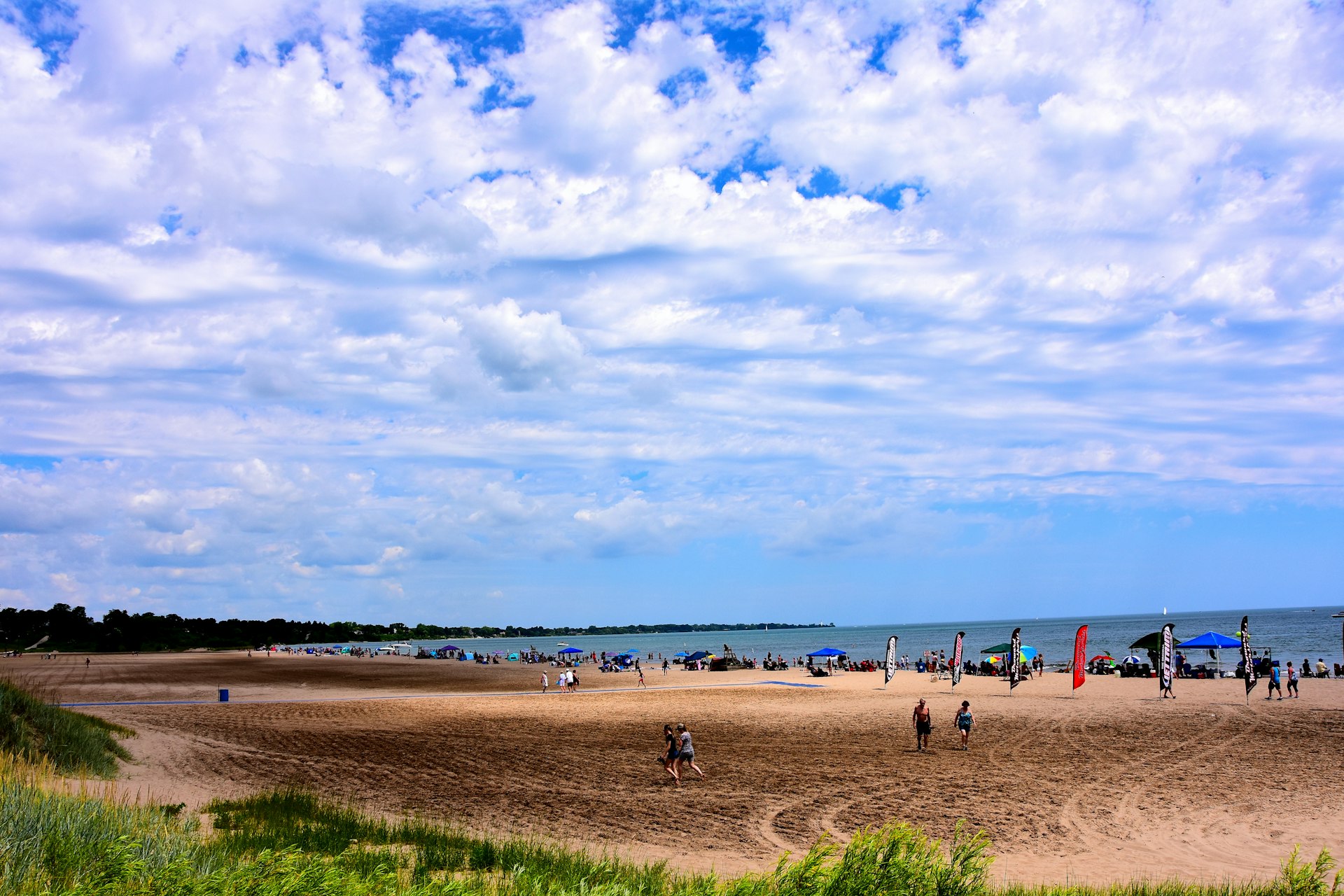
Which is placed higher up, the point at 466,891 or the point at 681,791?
the point at 466,891

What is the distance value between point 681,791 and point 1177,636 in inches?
5011

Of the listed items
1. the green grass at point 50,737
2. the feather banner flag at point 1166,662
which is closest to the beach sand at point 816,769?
the feather banner flag at point 1166,662

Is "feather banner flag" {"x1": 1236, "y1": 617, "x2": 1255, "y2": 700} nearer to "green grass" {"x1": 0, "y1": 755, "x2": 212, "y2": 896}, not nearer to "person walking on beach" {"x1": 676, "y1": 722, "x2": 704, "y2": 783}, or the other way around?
"person walking on beach" {"x1": 676, "y1": 722, "x2": 704, "y2": 783}

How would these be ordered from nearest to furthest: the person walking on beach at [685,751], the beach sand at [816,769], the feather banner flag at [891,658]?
the beach sand at [816,769]
the person walking on beach at [685,751]
the feather banner flag at [891,658]

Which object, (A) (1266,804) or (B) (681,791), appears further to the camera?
(B) (681,791)

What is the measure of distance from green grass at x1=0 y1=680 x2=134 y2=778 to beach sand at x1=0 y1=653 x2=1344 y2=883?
864 mm

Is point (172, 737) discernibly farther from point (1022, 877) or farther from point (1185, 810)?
point (1185, 810)

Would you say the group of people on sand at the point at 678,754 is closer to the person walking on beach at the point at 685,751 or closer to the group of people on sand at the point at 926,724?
the person walking on beach at the point at 685,751

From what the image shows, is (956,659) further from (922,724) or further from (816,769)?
(816,769)

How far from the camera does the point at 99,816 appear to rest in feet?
25.3

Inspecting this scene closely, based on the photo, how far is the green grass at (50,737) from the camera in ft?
46.5

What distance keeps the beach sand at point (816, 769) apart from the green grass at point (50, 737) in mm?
864

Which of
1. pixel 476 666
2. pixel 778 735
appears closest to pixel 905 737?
pixel 778 735

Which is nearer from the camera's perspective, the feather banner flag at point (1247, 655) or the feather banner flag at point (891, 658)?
the feather banner flag at point (1247, 655)
